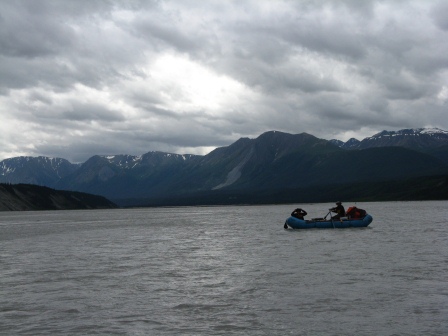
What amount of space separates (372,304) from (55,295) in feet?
57.9

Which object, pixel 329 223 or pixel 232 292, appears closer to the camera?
pixel 232 292

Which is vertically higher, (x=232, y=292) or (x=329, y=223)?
(x=329, y=223)

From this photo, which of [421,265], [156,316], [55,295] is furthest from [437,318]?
[55,295]

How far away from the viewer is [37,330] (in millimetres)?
21500

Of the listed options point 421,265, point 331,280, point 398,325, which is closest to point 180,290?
point 331,280

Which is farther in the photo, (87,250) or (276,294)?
(87,250)

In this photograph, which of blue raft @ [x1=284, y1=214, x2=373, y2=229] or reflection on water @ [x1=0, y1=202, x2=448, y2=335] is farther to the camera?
blue raft @ [x1=284, y1=214, x2=373, y2=229]

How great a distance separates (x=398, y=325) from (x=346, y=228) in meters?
59.9

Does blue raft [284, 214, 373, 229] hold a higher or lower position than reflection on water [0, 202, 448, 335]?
higher

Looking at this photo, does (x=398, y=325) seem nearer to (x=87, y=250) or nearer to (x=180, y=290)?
(x=180, y=290)

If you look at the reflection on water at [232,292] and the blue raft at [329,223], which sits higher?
the blue raft at [329,223]

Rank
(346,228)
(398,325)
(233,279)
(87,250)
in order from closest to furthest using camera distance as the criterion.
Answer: (398,325) < (233,279) < (87,250) < (346,228)

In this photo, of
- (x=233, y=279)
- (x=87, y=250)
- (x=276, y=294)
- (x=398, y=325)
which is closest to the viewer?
(x=398, y=325)

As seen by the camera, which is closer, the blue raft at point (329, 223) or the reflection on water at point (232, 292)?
the reflection on water at point (232, 292)
